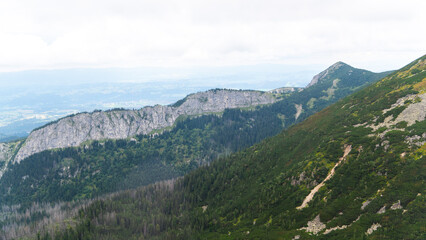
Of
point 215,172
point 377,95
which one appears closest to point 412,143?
point 377,95

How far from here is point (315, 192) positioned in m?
72.2

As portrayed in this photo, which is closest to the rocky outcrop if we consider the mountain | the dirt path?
the mountain

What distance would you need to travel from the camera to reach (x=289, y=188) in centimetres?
8575

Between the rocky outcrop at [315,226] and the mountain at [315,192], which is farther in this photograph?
the rocky outcrop at [315,226]

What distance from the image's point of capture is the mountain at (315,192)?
165 feet

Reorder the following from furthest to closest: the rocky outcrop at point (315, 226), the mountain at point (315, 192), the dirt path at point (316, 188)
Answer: the dirt path at point (316, 188) → the rocky outcrop at point (315, 226) → the mountain at point (315, 192)

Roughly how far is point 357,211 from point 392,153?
78.8 ft

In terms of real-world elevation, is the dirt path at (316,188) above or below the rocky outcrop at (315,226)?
above

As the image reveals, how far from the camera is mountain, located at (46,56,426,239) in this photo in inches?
1975

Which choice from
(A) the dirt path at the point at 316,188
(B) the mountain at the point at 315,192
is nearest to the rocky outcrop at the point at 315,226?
(B) the mountain at the point at 315,192

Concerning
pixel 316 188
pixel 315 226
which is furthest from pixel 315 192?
pixel 315 226

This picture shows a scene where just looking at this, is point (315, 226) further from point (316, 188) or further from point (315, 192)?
point (316, 188)

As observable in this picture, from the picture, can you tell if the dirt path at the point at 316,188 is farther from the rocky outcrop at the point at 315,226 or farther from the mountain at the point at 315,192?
the rocky outcrop at the point at 315,226

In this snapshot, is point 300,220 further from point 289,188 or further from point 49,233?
point 49,233
